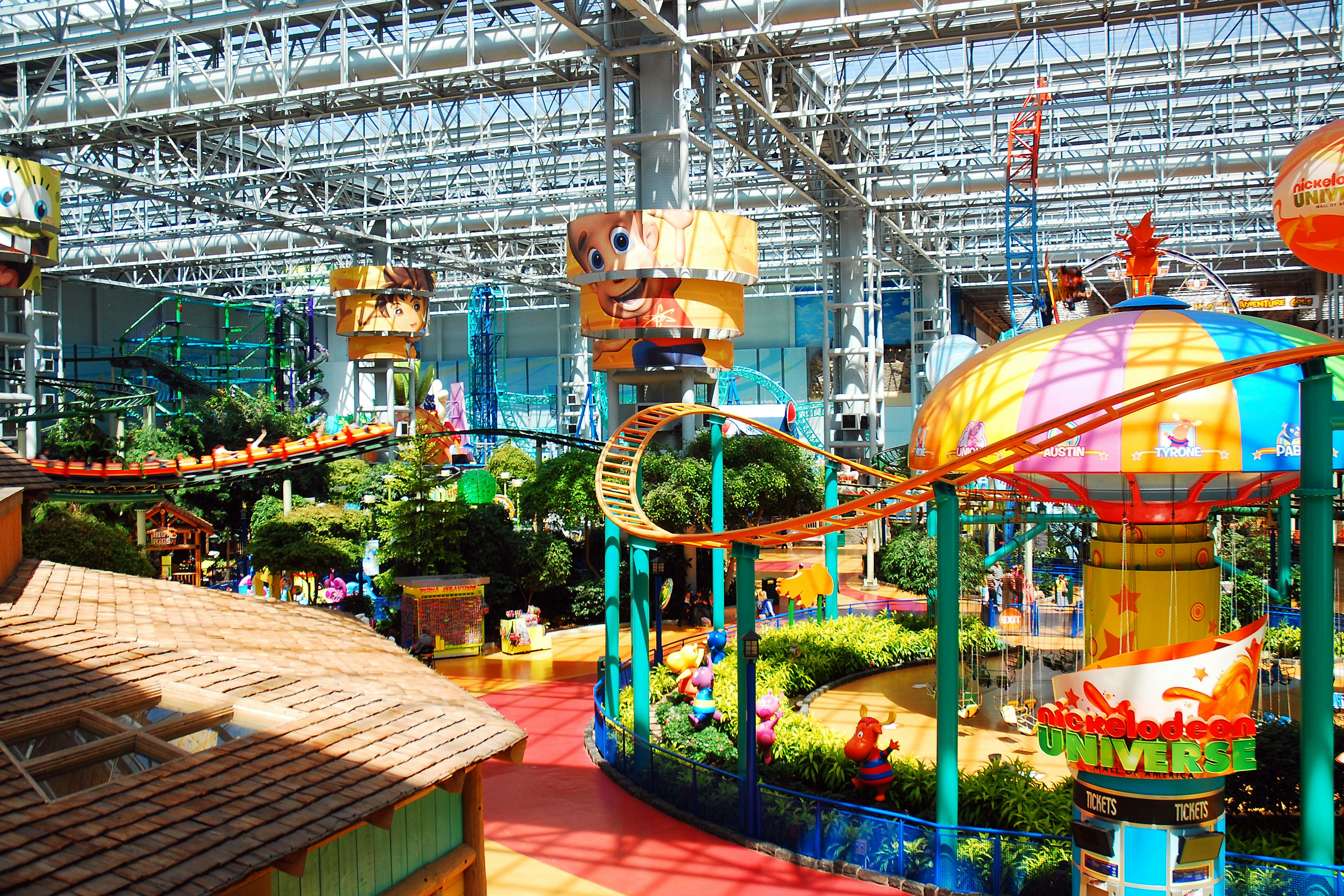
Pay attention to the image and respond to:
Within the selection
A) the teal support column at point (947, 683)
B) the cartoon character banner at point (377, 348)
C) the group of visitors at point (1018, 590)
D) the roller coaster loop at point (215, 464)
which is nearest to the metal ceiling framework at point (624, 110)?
the cartoon character banner at point (377, 348)

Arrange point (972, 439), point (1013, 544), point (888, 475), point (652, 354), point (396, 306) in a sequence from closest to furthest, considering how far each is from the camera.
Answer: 1. point (972, 439)
2. point (888, 475)
3. point (1013, 544)
4. point (652, 354)
5. point (396, 306)

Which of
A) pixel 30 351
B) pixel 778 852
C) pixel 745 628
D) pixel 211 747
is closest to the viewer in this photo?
pixel 211 747

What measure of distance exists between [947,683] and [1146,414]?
9.48 ft

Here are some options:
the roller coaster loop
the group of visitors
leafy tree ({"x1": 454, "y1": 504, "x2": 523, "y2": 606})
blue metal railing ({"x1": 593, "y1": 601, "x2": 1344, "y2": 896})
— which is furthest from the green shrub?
blue metal railing ({"x1": 593, "y1": 601, "x2": 1344, "y2": 896})

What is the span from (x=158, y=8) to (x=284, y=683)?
60.8 ft

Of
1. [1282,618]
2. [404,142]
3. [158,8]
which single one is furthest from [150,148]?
[1282,618]

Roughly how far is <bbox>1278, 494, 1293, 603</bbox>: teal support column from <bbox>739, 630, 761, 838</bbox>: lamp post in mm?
5022

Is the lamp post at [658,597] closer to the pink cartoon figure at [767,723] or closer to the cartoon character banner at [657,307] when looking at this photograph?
the pink cartoon figure at [767,723]

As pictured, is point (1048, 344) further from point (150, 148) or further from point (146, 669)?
point (150, 148)

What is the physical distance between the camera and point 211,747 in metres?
6.49

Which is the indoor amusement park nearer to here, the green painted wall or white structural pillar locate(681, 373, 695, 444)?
the green painted wall

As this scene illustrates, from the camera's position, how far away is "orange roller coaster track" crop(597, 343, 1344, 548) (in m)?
7.66

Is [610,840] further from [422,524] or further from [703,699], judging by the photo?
[422,524]

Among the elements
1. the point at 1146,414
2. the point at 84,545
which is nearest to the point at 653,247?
the point at 84,545
